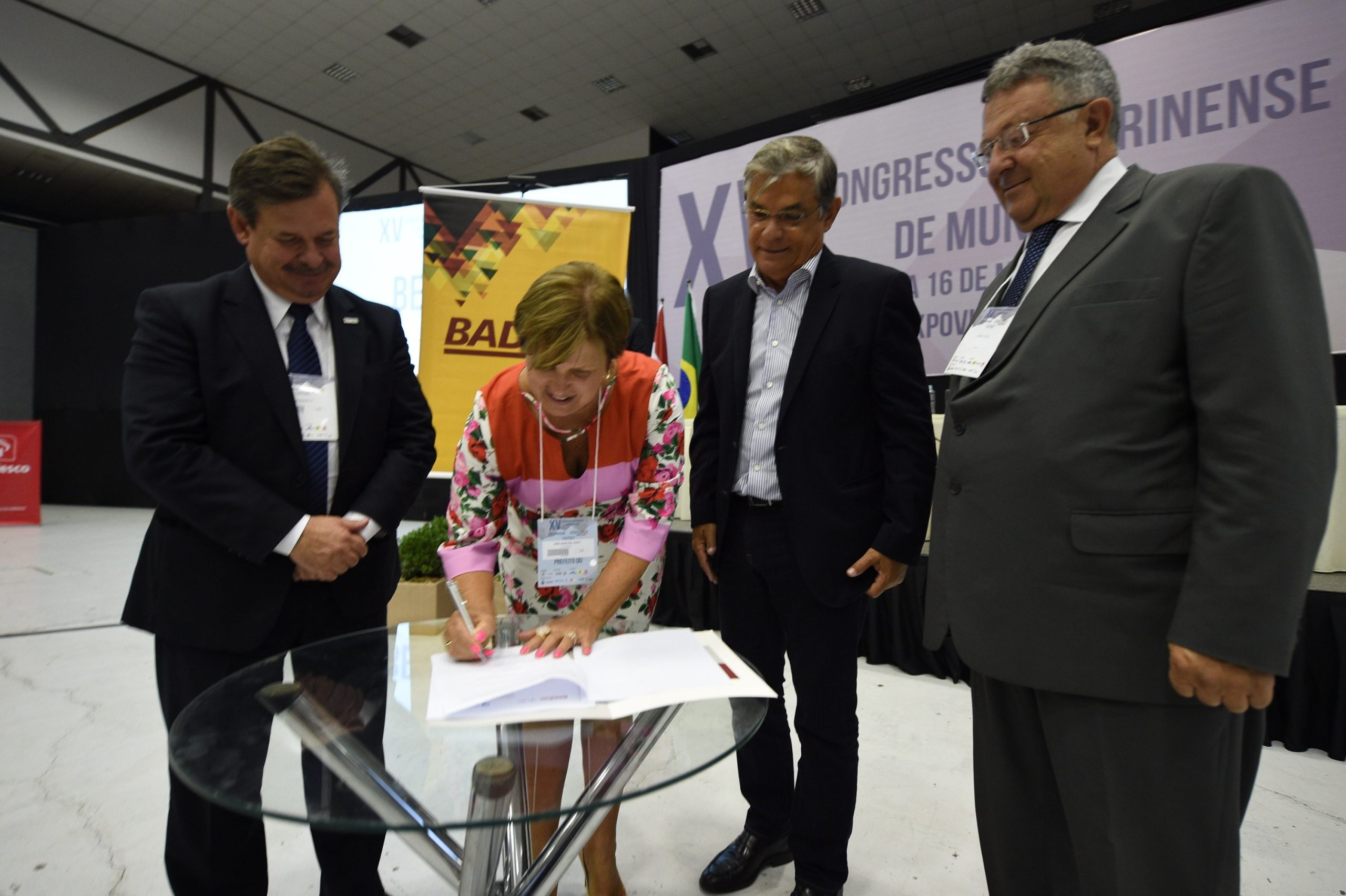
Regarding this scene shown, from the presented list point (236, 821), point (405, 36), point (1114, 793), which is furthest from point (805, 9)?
point (236, 821)

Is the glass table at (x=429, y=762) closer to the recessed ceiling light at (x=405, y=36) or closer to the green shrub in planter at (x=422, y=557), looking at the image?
the green shrub in planter at (x=422, y=557)

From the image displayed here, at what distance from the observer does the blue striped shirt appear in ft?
4.92

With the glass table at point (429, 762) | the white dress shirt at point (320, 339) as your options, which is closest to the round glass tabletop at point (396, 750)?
the glass table at point (429, 762)

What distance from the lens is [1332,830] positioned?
184cm

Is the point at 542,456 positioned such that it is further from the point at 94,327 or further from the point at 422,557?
the point at 94,327

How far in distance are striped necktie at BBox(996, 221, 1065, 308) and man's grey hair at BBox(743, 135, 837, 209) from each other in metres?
0.42

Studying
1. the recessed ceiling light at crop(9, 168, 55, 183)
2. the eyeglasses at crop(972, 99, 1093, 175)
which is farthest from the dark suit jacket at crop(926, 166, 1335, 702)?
the recessed ceiling light at crop(9, 168, 55, 183)

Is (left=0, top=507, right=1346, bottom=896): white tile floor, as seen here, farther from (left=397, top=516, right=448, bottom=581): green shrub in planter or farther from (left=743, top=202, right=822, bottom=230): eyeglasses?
(left=743, top=202, right=822, bottom=230): eyeglasses

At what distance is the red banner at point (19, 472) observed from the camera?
257 inches

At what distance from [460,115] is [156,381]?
8948mm

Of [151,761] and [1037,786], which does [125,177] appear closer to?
[151,761]

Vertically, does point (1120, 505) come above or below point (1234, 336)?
below

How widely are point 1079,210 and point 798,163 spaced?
0.54 metres

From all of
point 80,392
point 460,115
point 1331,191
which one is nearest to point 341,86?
point 460,115
